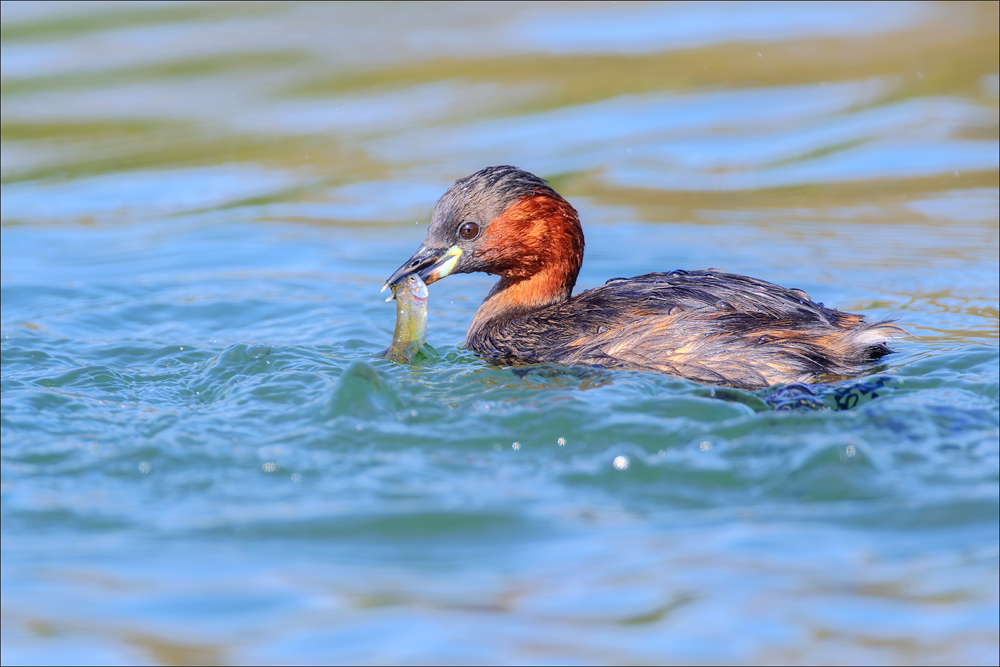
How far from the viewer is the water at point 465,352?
4.19 meters

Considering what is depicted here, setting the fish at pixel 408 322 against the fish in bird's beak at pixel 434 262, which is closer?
A: the fish at pixel 408 322

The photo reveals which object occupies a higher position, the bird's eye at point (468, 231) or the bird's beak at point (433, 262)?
the bird's eye at point (468, 231)

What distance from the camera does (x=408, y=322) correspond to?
6.23 m

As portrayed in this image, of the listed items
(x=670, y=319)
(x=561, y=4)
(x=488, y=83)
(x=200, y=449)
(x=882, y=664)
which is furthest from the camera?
→ (x=561, y=4)

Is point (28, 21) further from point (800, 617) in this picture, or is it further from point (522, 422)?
point (800, 617)

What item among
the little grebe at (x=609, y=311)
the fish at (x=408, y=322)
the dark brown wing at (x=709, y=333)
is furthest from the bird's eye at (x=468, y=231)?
the dark brown wing at (x=709, y=333)

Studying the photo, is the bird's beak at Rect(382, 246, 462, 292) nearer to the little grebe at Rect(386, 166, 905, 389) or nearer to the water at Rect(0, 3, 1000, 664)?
the little grebe at Rect(386, 166, 905, 389)

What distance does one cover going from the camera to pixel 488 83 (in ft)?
38.7

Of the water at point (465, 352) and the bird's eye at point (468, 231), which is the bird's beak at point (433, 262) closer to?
the bird's eye at point (468, 231)

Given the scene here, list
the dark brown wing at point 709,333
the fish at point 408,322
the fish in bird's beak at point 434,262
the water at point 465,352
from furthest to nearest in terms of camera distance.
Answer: the fish in bird's beak at point 434,262 → the fish at point 408,322 → the dark brown wing at point 709,333 → the water at point 465,352

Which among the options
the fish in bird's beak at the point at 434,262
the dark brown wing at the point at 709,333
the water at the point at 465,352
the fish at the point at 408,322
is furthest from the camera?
the fish in bird's beak at the point at 434,262

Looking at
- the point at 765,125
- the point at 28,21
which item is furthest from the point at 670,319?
the point at 28,21

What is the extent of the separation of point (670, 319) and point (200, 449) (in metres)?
2.27

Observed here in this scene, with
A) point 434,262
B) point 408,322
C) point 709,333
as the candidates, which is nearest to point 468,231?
point 434,262
